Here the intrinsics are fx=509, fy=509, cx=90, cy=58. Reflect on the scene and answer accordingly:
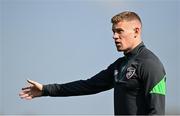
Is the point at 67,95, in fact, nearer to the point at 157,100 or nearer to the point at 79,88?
the point at 79,88

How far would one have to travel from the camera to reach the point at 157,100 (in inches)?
195

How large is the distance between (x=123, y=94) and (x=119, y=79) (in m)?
0.22

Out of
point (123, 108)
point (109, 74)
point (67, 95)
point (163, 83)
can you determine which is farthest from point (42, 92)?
point (163, 83)

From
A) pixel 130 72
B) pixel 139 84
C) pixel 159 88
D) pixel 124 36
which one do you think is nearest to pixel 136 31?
pixel 124 36

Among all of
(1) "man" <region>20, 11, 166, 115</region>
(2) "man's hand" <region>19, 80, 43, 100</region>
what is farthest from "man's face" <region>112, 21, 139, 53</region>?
(2) "man's hand" <region>19, 80, 43, 100</region>

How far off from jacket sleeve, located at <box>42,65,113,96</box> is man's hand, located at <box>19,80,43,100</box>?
60mm

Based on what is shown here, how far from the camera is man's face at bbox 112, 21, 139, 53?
17.3ft

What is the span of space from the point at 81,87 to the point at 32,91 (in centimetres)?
59

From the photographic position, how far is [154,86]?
495 cm

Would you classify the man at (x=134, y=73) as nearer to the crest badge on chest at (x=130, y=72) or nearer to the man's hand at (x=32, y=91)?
the crest badge on chest at (x=130, y=72)

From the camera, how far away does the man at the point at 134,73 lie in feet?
16.3

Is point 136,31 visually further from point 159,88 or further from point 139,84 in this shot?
point 159,88

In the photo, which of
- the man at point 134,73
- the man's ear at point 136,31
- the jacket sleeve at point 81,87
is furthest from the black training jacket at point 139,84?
the jacket sleeve at point 81,87

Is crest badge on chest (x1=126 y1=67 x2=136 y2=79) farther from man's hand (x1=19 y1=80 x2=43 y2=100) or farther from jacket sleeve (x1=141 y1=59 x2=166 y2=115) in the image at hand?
man's hand (x1=19 y1=80 x2=43 y2=100)
